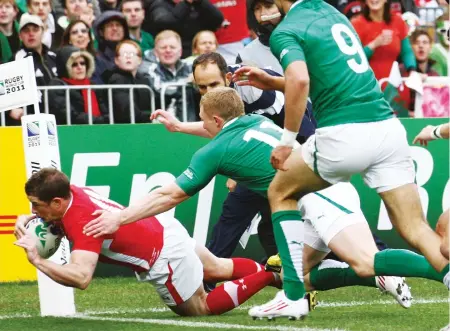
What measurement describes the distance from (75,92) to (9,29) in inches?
62.8

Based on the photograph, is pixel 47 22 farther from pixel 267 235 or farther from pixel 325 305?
pixel 325 305

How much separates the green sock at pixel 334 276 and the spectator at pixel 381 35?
18.1ft

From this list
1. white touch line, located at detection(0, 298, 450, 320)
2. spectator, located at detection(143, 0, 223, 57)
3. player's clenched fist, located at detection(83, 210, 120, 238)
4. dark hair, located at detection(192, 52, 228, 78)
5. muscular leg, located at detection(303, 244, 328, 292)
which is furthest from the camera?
spectator, located at detection(143, 0, 223, 57)

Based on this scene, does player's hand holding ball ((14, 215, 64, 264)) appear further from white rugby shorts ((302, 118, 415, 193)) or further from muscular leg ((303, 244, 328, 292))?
white rugby shorts ((302, 118, 415, 193))

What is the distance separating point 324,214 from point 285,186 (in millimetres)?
563

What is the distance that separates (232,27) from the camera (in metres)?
15.4

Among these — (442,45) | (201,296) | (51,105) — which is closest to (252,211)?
(201,296)

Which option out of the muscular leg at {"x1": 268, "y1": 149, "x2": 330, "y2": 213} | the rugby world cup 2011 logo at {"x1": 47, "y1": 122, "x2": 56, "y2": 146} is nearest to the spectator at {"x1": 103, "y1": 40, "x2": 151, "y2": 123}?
the rugby world cup 2011 logo at {"x1": 47, "y1": 122, "x2": 56, "y2": 146}

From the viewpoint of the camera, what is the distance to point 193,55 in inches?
568

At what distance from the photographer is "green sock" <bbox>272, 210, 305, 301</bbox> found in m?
7.93

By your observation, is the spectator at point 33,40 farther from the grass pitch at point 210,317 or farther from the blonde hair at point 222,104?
the blonde hair at point 222,104

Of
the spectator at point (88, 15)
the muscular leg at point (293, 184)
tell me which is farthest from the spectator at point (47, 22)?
the muscular leg at point (293, 184)

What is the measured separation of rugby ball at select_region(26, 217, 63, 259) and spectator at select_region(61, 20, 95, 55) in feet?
18.3

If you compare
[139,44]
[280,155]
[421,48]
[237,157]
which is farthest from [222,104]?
[421,48]
